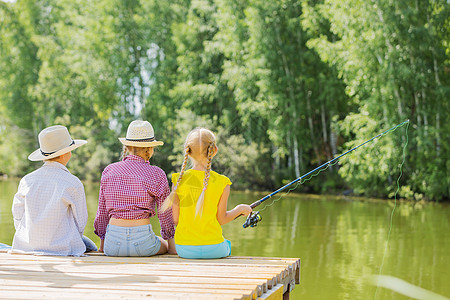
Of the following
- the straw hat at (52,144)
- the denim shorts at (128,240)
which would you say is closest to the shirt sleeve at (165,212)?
the denim shorts at (128,240)

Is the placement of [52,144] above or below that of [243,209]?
above

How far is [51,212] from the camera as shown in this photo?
4.43m

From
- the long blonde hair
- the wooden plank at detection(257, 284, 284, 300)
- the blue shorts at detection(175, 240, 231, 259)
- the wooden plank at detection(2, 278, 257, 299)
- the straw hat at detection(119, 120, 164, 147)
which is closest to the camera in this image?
the wooden plank at detection(2, 278, 257, 299)

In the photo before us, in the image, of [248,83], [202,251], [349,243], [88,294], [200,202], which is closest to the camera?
[88,294]

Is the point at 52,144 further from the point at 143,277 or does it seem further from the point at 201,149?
the point at 143,277

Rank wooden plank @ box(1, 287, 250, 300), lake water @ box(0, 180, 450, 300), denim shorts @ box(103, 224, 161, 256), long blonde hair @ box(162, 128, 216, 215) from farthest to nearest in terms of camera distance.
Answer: lake water @ box(0, 180, 450, 300) < denim shorts @ box(103, 224, 161, 256) < long blonde hair @ box(162, 128, 216, 215) < wooden plank @ box(1, 287, 250, 300)

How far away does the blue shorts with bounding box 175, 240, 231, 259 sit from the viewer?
438 cm

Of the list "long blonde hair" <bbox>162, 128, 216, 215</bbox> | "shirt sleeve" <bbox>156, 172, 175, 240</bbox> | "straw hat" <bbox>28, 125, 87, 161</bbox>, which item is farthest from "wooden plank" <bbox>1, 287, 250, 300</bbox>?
"straw hat" <bbox>28, 125, 87, 161</bbox>

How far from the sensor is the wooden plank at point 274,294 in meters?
3.53

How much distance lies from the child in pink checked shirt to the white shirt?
20 centimetres

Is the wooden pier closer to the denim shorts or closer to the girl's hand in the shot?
the denim shorts

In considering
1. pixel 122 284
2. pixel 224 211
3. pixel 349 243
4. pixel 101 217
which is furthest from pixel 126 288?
pixel 349 243

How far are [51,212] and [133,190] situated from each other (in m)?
0.58

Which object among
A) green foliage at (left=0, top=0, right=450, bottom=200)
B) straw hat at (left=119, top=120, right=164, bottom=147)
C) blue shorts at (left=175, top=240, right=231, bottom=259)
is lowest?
blue shorts at (left=175, top=240, right=231, bottom=259)
